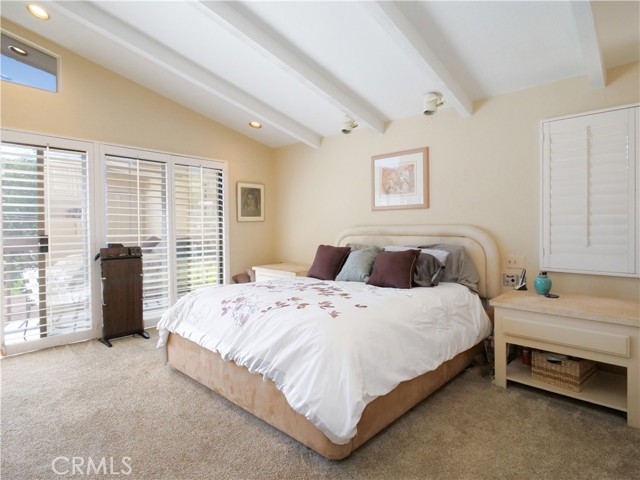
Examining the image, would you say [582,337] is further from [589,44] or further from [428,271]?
[589,44]

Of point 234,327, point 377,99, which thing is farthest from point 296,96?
point 234,327

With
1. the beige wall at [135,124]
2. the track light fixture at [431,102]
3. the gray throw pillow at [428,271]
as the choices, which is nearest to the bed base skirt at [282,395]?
the gray throw pillow at [428,271]

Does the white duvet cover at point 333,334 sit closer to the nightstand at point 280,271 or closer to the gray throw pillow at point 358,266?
the gray throw pillow at point 358,266

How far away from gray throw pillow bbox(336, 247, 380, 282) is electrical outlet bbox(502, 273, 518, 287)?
117 cm

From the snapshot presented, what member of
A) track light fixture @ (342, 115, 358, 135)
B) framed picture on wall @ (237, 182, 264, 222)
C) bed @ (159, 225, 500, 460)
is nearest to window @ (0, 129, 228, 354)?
framed picture on wall @ (237, 182, 264, 222)

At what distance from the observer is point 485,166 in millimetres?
3271

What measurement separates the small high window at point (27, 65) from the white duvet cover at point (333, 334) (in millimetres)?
2648

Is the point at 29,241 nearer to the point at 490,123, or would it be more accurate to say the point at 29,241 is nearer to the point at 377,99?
the point at 377,99

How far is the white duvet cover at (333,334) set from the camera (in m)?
1.67

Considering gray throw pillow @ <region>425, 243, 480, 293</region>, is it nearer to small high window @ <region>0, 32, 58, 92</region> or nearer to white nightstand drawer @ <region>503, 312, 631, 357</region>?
white nightstand drawer @ <region>503, 312, 631, 357</region>

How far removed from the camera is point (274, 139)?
5062 millimetres

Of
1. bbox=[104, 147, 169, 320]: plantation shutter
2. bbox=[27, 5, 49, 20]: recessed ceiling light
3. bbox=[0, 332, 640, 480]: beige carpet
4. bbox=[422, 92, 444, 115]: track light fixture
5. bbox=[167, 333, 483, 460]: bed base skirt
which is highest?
bbox=[27, 5, 49, 20]: recessed ceiling light

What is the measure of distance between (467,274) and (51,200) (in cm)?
402

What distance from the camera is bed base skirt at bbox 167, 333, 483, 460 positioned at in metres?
1.78
